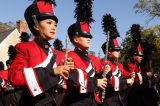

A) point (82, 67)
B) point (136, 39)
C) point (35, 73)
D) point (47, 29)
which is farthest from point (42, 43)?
point (136, 39)

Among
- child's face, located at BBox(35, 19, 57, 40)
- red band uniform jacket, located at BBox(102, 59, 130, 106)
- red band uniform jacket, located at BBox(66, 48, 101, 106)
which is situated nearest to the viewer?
child's face, located at BBox(35, 19, 57, 40)

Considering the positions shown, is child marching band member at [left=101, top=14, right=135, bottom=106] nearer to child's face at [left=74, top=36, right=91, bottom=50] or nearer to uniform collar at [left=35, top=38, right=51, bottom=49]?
child's face at [left=74, top=36, right=91, bottom=50]

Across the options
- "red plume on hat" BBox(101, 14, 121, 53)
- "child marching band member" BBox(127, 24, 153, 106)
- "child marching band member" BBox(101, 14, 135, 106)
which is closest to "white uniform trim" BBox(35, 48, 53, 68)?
"child marching band member" BBox(101, 14, 135, 106)

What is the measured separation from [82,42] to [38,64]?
2.00 m

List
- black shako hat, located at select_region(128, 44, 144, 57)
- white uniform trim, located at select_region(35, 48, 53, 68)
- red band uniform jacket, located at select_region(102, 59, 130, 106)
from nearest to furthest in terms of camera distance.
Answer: white uniform trim, located at select_region(35, 48, 53, 68) → red band uniform jacket, located at select_region(102, 59, 130, 106) → black shako hat, located at select_region(128, 44, 144, 57)

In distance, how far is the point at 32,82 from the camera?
16.2ft

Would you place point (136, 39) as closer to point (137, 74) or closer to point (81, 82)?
point (137, 74)

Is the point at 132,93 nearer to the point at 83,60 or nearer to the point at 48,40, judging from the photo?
the point at 83,60

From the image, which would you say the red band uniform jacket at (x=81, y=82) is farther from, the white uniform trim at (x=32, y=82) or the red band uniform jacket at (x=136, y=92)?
the red band uniform jacket at (x=136, y=92)

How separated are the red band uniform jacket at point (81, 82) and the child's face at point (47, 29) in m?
1.00

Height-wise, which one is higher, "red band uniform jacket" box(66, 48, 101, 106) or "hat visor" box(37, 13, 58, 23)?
"hat visor" box(37, 13, 58, 23)

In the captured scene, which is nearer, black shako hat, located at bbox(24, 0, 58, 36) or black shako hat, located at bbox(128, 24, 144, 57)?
black shako hat, located at bbox(24, 0, 58, 36)

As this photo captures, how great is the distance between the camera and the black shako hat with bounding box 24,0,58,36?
5.51 m

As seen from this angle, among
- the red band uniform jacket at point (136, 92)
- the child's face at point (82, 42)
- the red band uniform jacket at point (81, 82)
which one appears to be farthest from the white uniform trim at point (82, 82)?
the red band uniform jacket at point (136, 92)
